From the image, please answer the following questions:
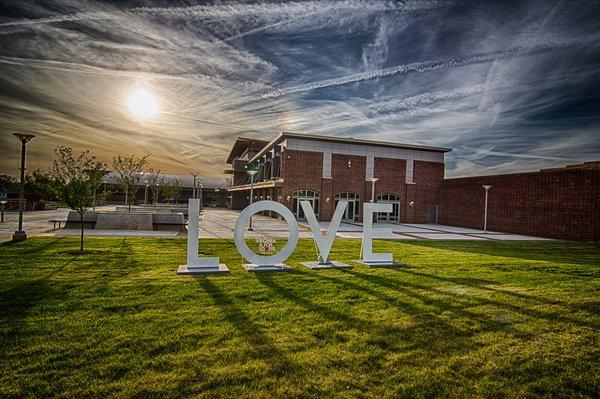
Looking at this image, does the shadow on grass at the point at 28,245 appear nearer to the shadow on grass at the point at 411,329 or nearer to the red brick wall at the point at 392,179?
the shadow on grass at the point at 411,329

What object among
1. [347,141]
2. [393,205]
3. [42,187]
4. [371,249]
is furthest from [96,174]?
[393,205]

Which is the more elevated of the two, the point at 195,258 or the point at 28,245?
the point at 195,258

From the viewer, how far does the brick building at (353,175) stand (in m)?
34.2

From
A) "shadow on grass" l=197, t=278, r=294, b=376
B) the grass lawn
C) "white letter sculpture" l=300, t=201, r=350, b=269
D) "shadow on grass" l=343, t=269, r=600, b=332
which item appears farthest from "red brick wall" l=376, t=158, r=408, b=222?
"shadow on grass" l=197, t=278, r=294, b=376

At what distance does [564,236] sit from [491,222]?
19.7 feet

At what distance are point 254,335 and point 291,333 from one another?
60 centimetres

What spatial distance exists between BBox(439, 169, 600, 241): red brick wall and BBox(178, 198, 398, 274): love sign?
18974mm

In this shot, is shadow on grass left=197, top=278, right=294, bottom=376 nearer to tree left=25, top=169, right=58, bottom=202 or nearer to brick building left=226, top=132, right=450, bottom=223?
tree left=25, top=169, right=58, bottom=202

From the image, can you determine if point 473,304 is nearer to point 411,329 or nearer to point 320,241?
point 411,329

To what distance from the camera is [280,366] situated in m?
4.32

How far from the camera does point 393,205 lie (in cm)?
3734

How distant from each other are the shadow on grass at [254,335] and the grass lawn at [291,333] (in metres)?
0.03

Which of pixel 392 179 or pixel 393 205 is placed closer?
pixel 393 205

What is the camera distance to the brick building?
34219 millimetres
